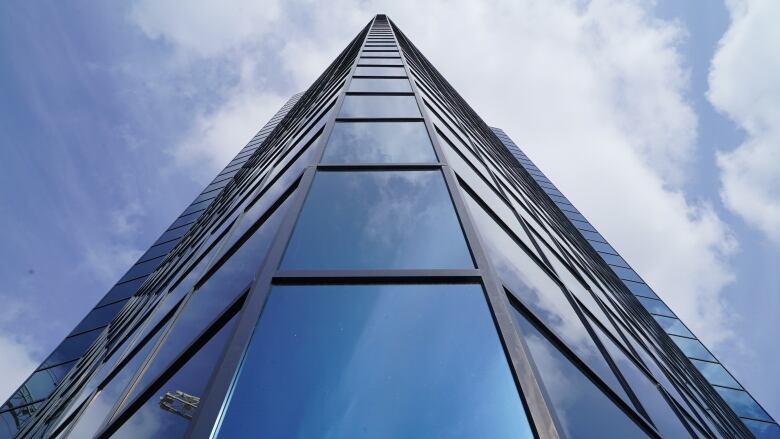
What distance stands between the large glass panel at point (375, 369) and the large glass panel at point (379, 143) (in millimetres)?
2089

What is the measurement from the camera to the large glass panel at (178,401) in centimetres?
257

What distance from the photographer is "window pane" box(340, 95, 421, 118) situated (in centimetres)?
615

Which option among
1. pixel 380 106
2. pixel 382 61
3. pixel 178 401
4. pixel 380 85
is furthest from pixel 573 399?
pixel 382 61

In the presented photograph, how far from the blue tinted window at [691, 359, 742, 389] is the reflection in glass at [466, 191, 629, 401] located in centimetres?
1560

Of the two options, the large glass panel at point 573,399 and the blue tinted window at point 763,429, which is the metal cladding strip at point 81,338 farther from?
the blue tinted window at point 763,429

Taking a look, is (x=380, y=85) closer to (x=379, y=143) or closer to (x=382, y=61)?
(x=379, y=143)

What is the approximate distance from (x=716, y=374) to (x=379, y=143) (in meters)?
17.9

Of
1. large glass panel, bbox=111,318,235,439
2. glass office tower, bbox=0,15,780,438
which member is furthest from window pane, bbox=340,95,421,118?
large glass panel, bbox=111,318,235,439

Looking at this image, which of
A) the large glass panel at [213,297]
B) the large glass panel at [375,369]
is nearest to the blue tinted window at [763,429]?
the large glass panel at [375,369]

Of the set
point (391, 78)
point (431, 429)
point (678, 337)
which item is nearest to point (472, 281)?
point (431, 429)

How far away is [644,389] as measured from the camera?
457 centimetres

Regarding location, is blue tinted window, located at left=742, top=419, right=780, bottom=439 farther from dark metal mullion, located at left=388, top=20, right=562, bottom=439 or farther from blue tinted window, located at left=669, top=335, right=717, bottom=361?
dark metal mullion, located at left=388, top=20, right=562, bottom=439

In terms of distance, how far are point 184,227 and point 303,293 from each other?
18993mm

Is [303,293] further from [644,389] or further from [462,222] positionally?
[644,389]
